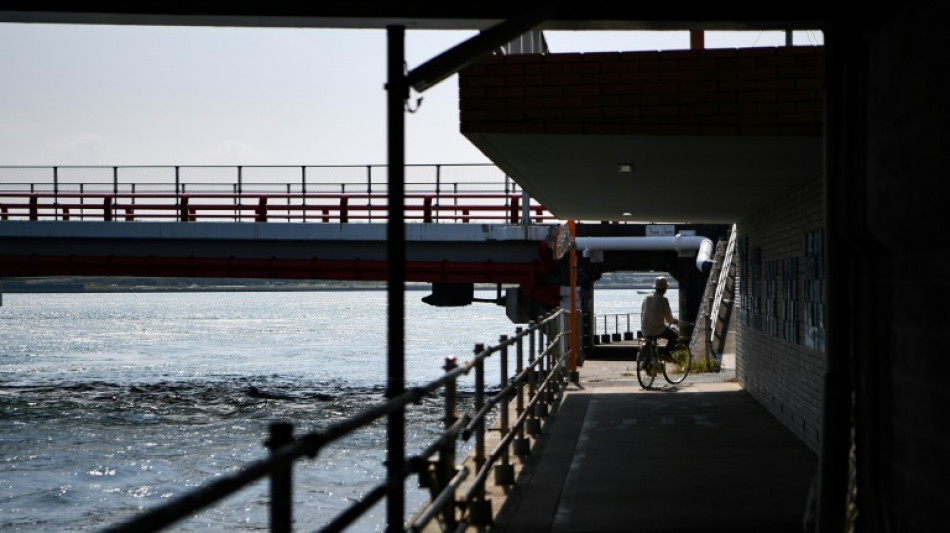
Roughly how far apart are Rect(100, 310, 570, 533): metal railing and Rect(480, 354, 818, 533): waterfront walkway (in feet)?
0.84

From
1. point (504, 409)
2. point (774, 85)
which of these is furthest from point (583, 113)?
point (504, 409)

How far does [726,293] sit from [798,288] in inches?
549

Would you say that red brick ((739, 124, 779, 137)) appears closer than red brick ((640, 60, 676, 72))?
Yes

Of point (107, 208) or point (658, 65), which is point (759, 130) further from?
point (107, 208)

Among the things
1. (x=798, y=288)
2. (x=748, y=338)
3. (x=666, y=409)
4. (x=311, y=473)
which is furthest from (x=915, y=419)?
(x=311, y=473)

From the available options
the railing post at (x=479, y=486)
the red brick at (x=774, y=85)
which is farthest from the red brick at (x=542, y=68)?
the railing post at (x=479, y=486)

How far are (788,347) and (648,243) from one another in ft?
66.1

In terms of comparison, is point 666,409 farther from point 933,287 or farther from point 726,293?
point 726,293

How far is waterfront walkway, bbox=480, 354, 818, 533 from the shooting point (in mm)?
8586

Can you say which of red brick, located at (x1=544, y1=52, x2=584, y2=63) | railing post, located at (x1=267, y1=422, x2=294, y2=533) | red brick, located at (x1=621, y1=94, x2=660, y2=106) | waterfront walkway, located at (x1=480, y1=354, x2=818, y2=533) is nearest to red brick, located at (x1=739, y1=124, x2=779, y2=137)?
red brick, located at (x1=621, y1=94, x2=660, y2=106)

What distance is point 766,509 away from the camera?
8.91 meters

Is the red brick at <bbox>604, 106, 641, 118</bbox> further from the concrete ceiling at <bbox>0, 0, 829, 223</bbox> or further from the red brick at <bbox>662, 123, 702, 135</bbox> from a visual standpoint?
the concrete ceiling at <bbox>0, 0, 829, 223</bbox>

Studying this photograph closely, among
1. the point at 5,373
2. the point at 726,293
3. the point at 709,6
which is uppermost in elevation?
the point at 709,6

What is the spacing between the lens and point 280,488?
3748 mm
